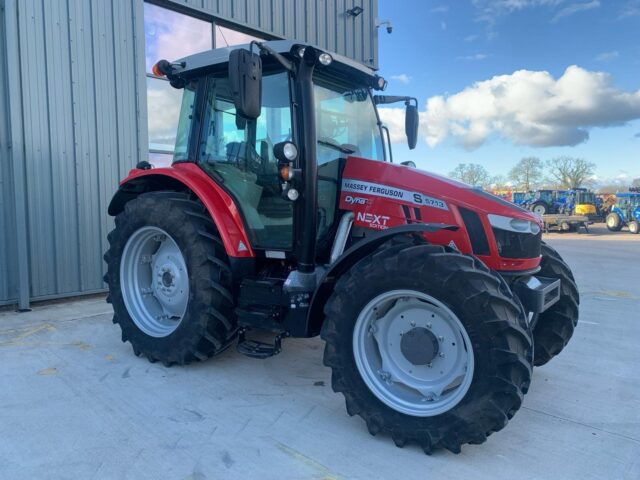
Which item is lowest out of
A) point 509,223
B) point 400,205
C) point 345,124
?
point 509,223

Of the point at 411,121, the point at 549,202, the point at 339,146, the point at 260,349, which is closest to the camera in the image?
the point at 260,349

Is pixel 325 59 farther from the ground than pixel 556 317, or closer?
farther from the ground

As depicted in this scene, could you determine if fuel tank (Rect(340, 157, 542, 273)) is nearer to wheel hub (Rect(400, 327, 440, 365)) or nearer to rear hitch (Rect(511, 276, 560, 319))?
rear hitch (Rect(511, 276, 560, 319))

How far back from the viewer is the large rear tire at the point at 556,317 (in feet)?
11.6

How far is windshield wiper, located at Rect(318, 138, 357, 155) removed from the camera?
349 centimetres

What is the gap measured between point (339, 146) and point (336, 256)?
870 mm

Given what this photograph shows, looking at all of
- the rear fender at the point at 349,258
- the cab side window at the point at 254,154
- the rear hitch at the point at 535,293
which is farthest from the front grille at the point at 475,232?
the cab side window at the point at 254,154

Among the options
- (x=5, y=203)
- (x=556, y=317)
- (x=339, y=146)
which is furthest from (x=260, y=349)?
(x=5, y=203)

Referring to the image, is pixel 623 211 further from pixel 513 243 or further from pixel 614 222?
pixel 513 243

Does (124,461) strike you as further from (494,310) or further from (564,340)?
(564,340)

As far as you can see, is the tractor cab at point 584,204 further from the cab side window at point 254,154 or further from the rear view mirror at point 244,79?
the rear view mirror at point 244,79

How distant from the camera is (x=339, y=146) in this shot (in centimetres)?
362

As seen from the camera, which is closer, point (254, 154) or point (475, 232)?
point (475, 232)

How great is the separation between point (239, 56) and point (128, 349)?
282 centimetres
